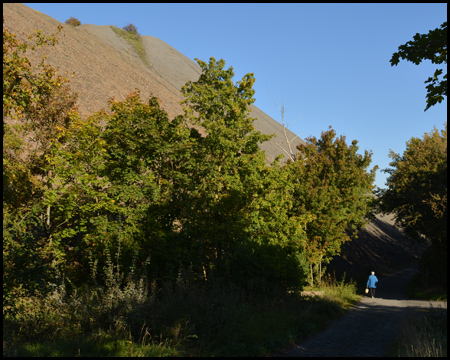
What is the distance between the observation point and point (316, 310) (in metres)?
13.6

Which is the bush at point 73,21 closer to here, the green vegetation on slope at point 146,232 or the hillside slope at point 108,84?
the hillside slope at point 108,84

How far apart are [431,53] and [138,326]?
804 centimetres

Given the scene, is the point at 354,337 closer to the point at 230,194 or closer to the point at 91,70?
the point at 230,194

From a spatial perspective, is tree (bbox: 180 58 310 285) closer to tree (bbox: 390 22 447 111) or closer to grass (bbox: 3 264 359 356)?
grass (bbox: 3 264 359 356)

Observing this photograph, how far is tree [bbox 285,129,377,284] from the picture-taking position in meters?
24.5

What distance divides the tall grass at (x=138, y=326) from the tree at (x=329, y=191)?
12011 millimetres

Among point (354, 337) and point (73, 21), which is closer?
point (354, 337)

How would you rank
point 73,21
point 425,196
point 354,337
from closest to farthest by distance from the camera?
Answer: point 354,337
point 425,196
point 73,21

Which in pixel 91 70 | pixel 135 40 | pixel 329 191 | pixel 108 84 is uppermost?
pixel 135 40

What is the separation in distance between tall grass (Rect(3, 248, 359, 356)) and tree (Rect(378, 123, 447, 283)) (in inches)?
666

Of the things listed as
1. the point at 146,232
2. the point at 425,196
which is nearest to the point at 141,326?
the point at 146,232

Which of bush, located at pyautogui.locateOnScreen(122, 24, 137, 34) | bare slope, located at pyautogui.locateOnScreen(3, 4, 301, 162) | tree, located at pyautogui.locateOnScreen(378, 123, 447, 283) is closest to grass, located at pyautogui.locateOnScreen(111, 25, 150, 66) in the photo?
bush, located at pyautogui.locateOnScreen(122, 24, 137, 34)

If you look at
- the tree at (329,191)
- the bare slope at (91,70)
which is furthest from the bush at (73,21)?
the tree at (329,191)

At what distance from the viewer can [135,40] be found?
12238 cm
